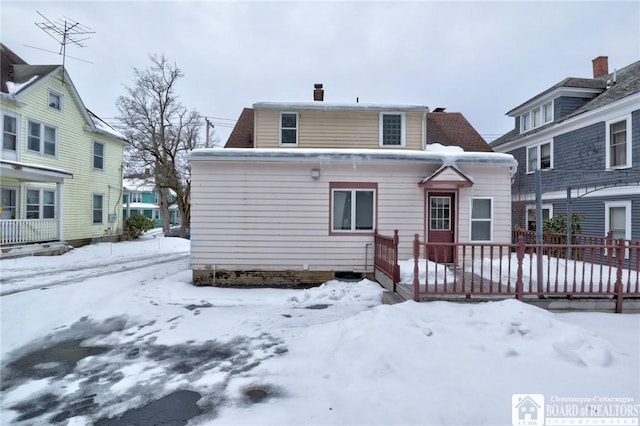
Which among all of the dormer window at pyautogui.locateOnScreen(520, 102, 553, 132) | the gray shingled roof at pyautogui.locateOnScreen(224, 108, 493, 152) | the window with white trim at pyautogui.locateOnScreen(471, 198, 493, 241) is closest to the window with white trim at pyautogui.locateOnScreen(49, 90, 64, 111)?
the gray shingled roof at pyautogui.locateOnScreen(224, 108, 493, 152)

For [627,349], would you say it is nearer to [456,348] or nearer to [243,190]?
[456,348]

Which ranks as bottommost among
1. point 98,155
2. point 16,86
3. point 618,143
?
A: point 618,143

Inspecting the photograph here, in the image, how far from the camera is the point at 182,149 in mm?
24844

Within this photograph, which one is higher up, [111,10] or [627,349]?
[111,10]

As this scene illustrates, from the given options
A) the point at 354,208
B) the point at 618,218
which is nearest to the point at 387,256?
the point at 354,208

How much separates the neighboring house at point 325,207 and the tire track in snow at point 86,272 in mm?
3768

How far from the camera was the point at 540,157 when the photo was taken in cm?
1455

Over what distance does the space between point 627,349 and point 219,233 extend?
7.71 m

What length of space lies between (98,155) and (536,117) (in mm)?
23058

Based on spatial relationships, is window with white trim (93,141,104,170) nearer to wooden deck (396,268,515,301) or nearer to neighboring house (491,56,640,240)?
wooden deck (396,268,515,301)

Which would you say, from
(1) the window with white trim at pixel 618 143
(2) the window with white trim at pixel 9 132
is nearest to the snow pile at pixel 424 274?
(1) the window with white trim at pixel 618 143

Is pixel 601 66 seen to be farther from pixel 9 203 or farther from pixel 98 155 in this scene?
pixel 9 203

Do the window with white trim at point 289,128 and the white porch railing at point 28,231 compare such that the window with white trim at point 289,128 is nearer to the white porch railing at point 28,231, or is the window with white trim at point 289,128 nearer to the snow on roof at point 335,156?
the snow on roof at point 335,156

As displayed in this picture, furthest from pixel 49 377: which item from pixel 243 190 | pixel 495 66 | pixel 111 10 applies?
pixel 495 66
